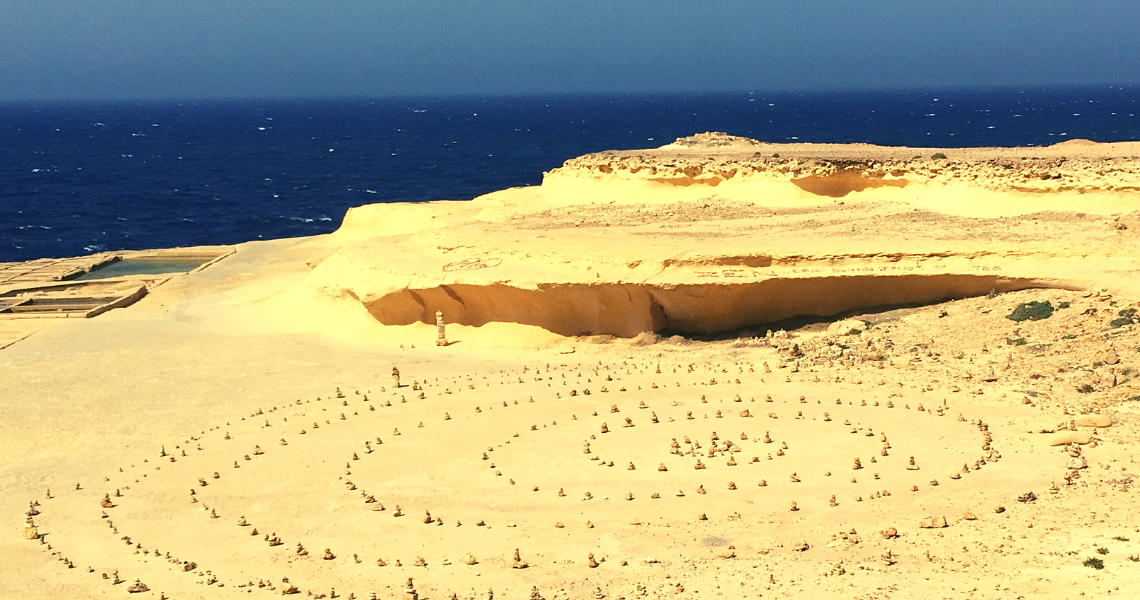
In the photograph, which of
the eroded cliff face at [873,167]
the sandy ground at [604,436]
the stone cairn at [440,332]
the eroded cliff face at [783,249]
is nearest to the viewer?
the sandy ground at [604,436]

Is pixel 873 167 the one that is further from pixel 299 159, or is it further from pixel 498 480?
pixel 299 159

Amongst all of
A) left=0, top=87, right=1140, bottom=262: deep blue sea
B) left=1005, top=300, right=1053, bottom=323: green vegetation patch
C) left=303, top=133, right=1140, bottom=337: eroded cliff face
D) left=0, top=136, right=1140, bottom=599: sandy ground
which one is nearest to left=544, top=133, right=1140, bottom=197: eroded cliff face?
left=303, top=133, right=1140, bottom=337: eroded cliff face

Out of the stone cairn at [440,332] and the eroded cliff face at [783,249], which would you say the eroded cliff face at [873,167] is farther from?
the stone cairn at [440,332]

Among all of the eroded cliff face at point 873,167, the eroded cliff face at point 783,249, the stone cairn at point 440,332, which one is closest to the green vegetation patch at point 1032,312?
the eroded cliff face at point 783,249

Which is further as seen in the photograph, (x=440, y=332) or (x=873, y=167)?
(x=873, y=167)

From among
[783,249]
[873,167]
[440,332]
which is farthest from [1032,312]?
[440,332]

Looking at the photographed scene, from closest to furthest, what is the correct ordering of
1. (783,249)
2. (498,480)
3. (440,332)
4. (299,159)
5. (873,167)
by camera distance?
(498,480), (783,249), (440,332), (873,167), (299,159)

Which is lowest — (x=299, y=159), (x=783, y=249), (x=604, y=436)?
(x=299, y=159)

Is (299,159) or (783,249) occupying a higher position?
(783,249)
